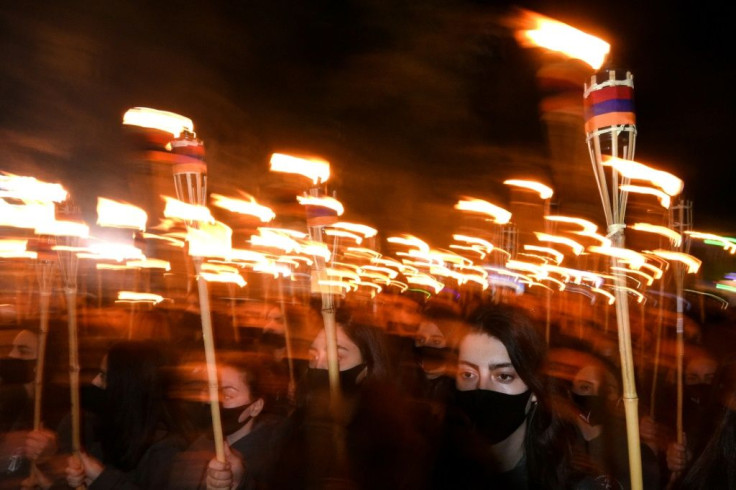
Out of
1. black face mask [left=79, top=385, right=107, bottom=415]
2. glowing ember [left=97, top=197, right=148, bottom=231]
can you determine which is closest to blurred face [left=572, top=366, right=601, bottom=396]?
black face mask [left=79, top=385, right=107, bottom=415]

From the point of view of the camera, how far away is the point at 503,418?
3482 mm

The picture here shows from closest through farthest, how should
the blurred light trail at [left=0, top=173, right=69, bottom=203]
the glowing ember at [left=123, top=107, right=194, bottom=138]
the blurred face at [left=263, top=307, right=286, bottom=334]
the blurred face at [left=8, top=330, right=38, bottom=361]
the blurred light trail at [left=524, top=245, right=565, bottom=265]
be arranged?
1. the blurred light trail at [left=0, top=173, right=69, bottom=203]
2. the blurred face at [left=8, top=330, right=38, bottom=361]
3. the glowing ember at [left=123, top=107, right=194, bottom=138]
4. the blurred face at [left=263, top=307, right=286, bottom=334]
5. the blurred light trail at [left=524, top=245, right=565, bottom=265]

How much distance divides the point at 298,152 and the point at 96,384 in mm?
7164

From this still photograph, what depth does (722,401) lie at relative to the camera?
3613 mm

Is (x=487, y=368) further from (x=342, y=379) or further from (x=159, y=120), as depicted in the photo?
(x=159, y=120)

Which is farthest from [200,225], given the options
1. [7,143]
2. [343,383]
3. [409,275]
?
[409,275]

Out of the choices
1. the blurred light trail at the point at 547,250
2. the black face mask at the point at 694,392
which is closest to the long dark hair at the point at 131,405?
the black face mask at the point at 694,392

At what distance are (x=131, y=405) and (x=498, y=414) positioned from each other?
2.69m

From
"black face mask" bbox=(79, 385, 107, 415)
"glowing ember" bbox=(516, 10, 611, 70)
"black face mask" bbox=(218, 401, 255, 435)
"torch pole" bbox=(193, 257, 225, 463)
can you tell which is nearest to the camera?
"glowing ember" bbox=(516, 10, 611, 70)

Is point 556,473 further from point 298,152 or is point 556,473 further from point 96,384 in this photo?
point 298,152

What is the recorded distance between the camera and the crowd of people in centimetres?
343

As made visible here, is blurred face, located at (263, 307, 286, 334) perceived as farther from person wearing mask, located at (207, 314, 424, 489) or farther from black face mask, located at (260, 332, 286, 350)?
person wearing mask, located at (207, 314, 424, 489)

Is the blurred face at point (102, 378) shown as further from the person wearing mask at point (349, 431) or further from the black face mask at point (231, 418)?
the person wearing mask at point (349, 431)

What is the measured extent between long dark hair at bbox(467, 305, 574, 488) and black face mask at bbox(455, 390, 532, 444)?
0.23ft
